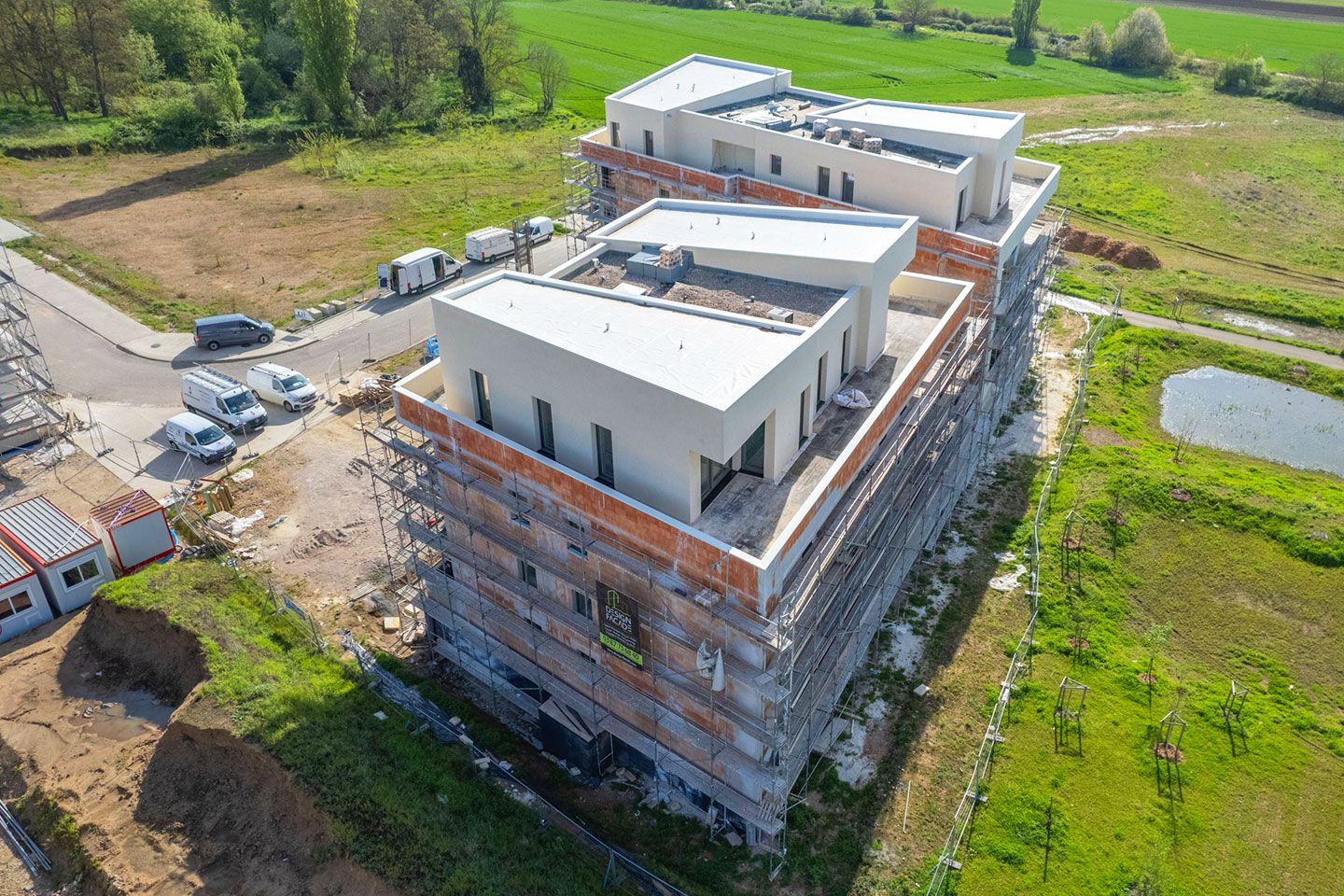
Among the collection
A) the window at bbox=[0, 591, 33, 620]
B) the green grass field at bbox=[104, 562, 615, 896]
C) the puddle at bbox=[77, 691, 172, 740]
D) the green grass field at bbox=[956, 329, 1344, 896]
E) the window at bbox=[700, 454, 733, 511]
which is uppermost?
the window at bbox=[700, 454, 733, 511]

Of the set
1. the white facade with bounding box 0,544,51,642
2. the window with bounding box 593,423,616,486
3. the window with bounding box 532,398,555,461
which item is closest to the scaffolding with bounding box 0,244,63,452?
the white facade with bounding box 0,544,51,642

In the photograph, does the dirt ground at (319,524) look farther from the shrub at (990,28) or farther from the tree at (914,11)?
the shrub at (990,28)

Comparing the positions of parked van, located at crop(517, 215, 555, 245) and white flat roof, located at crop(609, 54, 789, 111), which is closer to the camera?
white flat roof, located at crop(609, 54, 789, 111)

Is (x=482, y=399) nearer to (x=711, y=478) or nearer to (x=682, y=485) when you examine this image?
(x=711, y=478)

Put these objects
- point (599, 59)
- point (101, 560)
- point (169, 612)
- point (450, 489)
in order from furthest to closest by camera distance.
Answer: point (599, 59)
point (101, 560)
point (169, 612)
point (450, 489)

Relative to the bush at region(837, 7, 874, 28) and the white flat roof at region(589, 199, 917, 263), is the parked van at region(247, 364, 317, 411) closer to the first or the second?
the white flat roof at region(589, 199, 917, 263)

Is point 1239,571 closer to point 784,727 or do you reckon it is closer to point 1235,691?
point 1235,691

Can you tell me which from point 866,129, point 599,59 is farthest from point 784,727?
point 599,59
